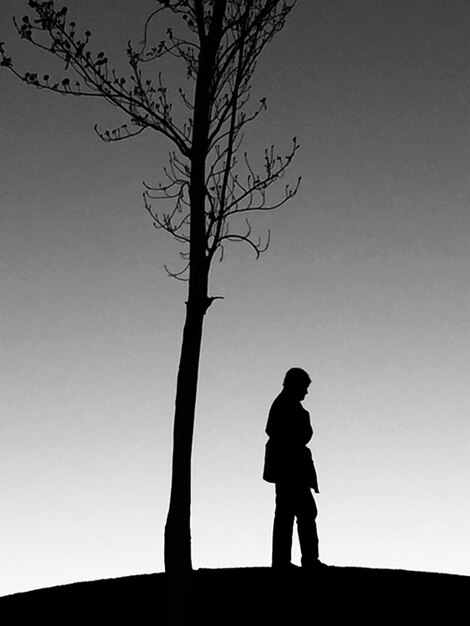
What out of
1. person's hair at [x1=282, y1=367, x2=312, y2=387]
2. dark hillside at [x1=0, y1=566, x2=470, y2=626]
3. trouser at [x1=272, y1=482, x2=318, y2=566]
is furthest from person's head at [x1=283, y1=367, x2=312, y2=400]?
dark hillside at [x1=0, y1=566, x2=470, y2=626]

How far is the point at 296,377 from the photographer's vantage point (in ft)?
38.3

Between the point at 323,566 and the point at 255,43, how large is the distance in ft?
23.2

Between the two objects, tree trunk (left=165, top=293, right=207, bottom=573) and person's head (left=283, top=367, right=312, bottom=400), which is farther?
person's head (left=283, top=367, right=312, bottom=400)

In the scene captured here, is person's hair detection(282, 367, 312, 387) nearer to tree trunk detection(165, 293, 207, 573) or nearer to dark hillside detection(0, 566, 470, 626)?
tree trunk detection(165, 293, 207, 573)

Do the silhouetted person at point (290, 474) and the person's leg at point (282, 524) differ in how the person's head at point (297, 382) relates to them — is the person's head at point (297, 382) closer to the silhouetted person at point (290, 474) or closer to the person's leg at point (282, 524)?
the silhouetted person at point (290, 474)

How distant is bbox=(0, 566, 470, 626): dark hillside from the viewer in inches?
415

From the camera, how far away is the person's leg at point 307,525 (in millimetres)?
11930

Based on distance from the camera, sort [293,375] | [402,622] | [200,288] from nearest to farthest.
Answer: [402,622], [200,288], [293,375]

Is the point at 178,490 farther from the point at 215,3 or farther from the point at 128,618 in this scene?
the point at 215,3

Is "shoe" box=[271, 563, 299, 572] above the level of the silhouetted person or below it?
below

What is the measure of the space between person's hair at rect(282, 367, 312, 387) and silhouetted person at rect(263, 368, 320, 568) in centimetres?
2

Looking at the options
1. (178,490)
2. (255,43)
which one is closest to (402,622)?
(178,490)

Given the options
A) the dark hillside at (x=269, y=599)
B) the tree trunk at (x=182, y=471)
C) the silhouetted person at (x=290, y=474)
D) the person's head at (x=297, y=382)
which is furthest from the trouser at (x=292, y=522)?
the tree trunk at (x=182, y=471)

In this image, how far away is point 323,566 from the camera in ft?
39.6
